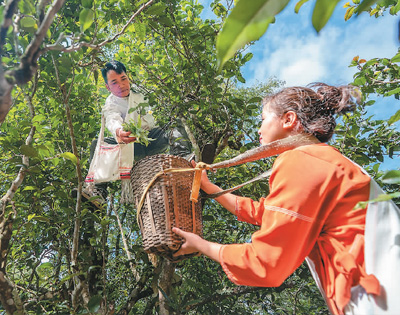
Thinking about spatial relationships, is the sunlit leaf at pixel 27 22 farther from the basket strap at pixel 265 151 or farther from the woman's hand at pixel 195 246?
the woman's hand at pixel 195 246

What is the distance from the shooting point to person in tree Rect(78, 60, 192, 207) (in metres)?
2.39

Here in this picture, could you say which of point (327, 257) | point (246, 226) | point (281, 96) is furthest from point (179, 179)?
point (246, 226)

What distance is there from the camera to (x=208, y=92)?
8.84 feet

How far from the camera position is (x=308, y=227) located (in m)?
1.06

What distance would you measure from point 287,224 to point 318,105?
0.64 meters

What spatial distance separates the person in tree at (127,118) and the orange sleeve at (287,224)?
1.28 meters

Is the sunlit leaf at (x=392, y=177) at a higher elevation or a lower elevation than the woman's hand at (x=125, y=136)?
higher

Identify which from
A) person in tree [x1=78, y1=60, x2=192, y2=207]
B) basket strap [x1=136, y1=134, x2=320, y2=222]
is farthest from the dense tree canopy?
basket strap [x1=136, y1=134, x2=320, y2=222]

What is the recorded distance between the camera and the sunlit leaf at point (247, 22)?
307mm

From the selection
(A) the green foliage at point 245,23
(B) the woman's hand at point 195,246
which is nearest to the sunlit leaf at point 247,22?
(A) the green foliage at point 245,23

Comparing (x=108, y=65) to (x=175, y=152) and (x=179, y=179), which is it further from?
(x=179, y=179)

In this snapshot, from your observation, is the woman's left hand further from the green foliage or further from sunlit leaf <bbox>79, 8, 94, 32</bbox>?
the green foliage

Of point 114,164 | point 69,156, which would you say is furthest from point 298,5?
point 114,164

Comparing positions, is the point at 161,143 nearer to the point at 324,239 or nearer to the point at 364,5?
the point at 324,239
